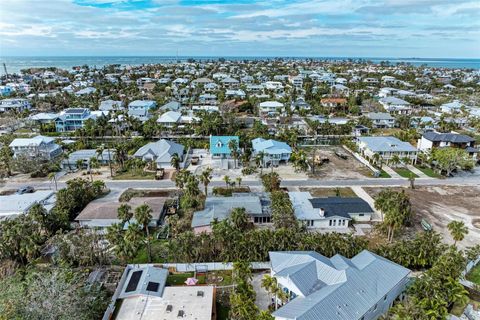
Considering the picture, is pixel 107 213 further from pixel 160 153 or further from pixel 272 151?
pixel 272 151

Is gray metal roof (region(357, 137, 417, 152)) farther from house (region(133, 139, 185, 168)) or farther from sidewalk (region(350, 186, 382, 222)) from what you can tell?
house (region(133, 139, 185, 168))

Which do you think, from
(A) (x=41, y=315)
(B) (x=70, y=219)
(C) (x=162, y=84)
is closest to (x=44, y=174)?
(B) (x=70, y=219)

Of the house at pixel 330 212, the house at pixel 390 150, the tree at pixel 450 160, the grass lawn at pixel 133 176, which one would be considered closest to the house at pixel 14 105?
the grass lawn at pixel 133 176

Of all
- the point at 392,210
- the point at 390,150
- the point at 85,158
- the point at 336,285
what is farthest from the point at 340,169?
the point at 85,158

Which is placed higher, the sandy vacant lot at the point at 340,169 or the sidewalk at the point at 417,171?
the sandy vacant lot at the point at 340,169

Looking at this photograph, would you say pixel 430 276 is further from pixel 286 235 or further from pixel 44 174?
pixel 44 174

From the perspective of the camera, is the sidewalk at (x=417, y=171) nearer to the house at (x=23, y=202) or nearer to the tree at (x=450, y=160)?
the tree at (x=450, y=160)
